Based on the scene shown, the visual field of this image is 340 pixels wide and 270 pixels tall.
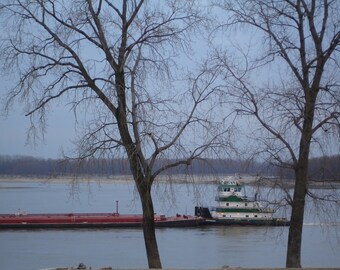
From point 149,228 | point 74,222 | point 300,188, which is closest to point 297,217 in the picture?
point 300,188

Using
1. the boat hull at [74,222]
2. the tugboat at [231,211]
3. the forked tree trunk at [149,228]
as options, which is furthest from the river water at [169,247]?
the tugboat at [231,211]

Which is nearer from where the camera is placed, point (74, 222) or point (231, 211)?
point (74, 222)

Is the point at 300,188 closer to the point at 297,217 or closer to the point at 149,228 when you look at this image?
the point at 297,217

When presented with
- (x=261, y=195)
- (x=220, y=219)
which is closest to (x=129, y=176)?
(x=261, y=195)

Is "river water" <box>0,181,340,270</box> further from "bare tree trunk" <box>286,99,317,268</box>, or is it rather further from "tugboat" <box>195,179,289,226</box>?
"tugboat" <box>195,179,289,226</box>

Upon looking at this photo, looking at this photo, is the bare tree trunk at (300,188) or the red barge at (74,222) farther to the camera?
the red barge at (74,222)

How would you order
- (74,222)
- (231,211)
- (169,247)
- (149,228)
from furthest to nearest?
(231,211)
(74,222)
(169,247)
(149,228)

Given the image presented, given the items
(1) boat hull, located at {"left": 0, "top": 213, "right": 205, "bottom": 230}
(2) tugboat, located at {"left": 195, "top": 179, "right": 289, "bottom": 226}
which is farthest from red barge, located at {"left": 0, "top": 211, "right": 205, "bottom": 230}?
(2) tugboat, located at {"left": 195, "top": 179, "right": 289, "bottom": 226}

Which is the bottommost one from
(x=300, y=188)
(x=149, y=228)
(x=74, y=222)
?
(x=74, y=222)

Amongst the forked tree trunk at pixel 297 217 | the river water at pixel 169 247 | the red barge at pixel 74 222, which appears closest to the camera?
the forked tree trunk at pixel 297 217

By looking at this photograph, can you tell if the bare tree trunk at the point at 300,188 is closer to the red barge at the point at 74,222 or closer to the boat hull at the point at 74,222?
the boat hull at the point at 74,222

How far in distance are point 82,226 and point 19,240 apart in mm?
7416

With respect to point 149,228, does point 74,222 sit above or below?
below

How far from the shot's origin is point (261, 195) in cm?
1309
